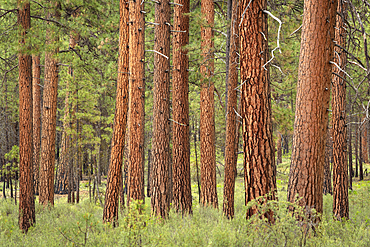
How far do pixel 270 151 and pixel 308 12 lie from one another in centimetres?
252

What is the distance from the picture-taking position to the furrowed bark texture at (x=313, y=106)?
507 centimetres

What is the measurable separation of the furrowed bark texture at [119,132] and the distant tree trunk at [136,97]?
1.72ft

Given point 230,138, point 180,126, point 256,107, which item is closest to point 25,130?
point 180,126

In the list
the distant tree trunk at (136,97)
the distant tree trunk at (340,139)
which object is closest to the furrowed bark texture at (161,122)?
the distant tree trunk at (136,97)

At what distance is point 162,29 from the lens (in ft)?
26.7

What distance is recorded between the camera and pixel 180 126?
8.52m

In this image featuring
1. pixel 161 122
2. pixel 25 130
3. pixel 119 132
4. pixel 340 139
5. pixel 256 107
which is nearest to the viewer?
pixel 256 107

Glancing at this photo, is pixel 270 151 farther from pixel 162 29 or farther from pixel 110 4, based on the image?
pixel 110 4

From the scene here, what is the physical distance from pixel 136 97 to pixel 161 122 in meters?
0.93

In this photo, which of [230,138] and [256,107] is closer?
[256,107]

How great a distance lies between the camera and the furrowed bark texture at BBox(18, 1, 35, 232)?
841 centimetres

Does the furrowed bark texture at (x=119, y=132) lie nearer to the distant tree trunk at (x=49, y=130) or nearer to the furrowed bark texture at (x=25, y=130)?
the furrowed bark texture at (x=25, y=130)

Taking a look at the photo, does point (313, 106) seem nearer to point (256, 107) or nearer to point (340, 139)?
point (256, 107)

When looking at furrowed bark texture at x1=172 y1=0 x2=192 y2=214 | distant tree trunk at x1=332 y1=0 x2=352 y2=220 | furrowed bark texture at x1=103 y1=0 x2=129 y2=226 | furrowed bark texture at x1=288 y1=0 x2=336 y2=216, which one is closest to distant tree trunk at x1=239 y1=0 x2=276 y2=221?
furrowed bark texture at x1=288 y1=0 x2=336 y2=216
